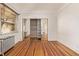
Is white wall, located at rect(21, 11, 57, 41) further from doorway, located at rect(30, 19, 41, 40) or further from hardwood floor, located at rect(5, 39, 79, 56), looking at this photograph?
hardwood floor, located at rect(5, 39, 79, 56)

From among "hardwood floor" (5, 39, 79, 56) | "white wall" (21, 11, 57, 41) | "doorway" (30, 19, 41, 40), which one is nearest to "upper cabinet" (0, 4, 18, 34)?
"hardwood floor" (5, 39, 79, 56)

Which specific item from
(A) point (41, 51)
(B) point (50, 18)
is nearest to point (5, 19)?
(A) point (41, 51)

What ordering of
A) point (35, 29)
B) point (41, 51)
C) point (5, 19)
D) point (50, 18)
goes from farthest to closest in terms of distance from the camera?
point (35, 29) < point (50, 18) < point (5, 19) < point (41, 51)

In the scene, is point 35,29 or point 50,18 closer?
point 50,18

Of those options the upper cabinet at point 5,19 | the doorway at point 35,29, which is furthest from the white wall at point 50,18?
the upper cabinet at point 5,19

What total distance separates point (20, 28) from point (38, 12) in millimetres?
1952

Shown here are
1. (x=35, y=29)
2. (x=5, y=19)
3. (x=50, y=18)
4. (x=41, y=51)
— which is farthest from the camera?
(x=35, y=29)

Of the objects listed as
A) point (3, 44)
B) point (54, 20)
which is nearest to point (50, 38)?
point (54, 20)

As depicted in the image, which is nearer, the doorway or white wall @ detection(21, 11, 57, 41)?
white wall @ detection(21, 11, 57, 41)

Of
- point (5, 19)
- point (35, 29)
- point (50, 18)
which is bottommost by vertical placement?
point (35, 29)

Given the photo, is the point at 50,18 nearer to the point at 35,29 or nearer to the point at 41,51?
the point at 35,29

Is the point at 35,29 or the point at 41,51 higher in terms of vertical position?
the point at 35,29

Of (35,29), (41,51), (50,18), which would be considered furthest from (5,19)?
(35,29)

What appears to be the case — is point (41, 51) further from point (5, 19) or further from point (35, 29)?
point (35, 29)
